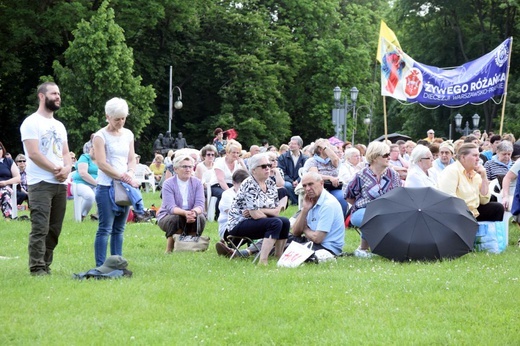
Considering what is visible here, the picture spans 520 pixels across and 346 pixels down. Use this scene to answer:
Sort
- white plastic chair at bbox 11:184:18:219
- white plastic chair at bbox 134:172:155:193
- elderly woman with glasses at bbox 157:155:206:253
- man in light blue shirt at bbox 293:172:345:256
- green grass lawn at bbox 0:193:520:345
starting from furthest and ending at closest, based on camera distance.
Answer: white plastic chair at bbox 134:172:155:193, white plastic chair at bbox 11:184:18:219, elderly woman with glasses at bbox 157:155:206:253, man in light blue shirt at bbox 293:172:345:256, green grass lawn at bbox 0:193:520:345

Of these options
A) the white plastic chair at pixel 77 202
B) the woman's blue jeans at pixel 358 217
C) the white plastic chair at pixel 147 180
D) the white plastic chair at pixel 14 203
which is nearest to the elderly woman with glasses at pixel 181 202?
the woman's blue jeans at pixel 358 217

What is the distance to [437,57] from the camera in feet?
174

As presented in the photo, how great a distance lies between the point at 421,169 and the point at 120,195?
4874 mm

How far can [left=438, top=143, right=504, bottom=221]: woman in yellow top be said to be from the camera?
39.0ft

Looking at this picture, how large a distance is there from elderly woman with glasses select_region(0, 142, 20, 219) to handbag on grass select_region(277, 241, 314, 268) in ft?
31.6

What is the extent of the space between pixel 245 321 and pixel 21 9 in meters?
36.2

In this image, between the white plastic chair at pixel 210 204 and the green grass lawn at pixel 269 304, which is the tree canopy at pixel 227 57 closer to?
the white plastic chair at pixel 210 204

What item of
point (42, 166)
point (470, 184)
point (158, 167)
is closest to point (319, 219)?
point (470, 184)

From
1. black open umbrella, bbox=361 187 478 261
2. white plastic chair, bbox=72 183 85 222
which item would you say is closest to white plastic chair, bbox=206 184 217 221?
white plastic chair, bbox=72 183 85 222

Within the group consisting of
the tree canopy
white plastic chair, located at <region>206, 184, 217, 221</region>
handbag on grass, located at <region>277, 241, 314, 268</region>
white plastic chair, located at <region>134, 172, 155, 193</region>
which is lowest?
white plastic chair, located at <region>134, 172, 155, 193</region>

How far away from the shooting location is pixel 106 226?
9906 mm

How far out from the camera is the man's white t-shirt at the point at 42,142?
9.48m

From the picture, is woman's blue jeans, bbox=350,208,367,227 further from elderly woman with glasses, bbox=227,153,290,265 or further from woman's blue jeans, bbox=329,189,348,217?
woman's blue jeans, bbox=329,189,348,217

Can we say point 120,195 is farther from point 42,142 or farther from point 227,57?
point 227,57
